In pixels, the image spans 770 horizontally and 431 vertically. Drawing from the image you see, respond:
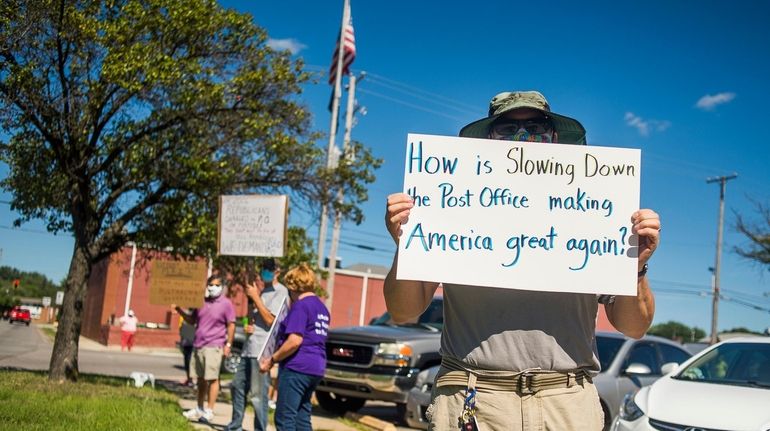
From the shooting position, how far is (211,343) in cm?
938

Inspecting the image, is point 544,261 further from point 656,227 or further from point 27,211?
point 27,211

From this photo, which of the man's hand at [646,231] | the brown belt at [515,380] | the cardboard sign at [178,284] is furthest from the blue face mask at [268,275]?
the man's hand at [646,231]

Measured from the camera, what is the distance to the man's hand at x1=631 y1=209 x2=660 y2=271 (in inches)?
105

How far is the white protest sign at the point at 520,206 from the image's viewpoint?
8.93 feet

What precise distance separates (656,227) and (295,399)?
4.05 m

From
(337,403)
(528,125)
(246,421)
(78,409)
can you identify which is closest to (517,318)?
(528,125)

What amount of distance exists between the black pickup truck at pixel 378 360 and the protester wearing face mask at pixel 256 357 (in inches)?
88.1

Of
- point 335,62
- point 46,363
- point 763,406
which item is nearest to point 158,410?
point 763,406

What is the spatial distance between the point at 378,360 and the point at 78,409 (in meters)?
3.79

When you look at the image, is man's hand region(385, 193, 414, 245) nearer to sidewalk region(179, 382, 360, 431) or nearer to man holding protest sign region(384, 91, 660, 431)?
man holding protest sign region(384, 91, 660, 431)

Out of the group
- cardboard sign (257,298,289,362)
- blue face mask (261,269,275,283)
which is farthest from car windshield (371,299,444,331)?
cardboard sign (257,298,289,362)

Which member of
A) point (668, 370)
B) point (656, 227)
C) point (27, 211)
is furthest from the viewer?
point (27, 211)

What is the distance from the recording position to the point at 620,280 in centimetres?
268

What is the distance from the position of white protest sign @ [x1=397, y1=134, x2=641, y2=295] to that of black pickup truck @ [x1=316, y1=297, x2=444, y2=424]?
6.52 m
